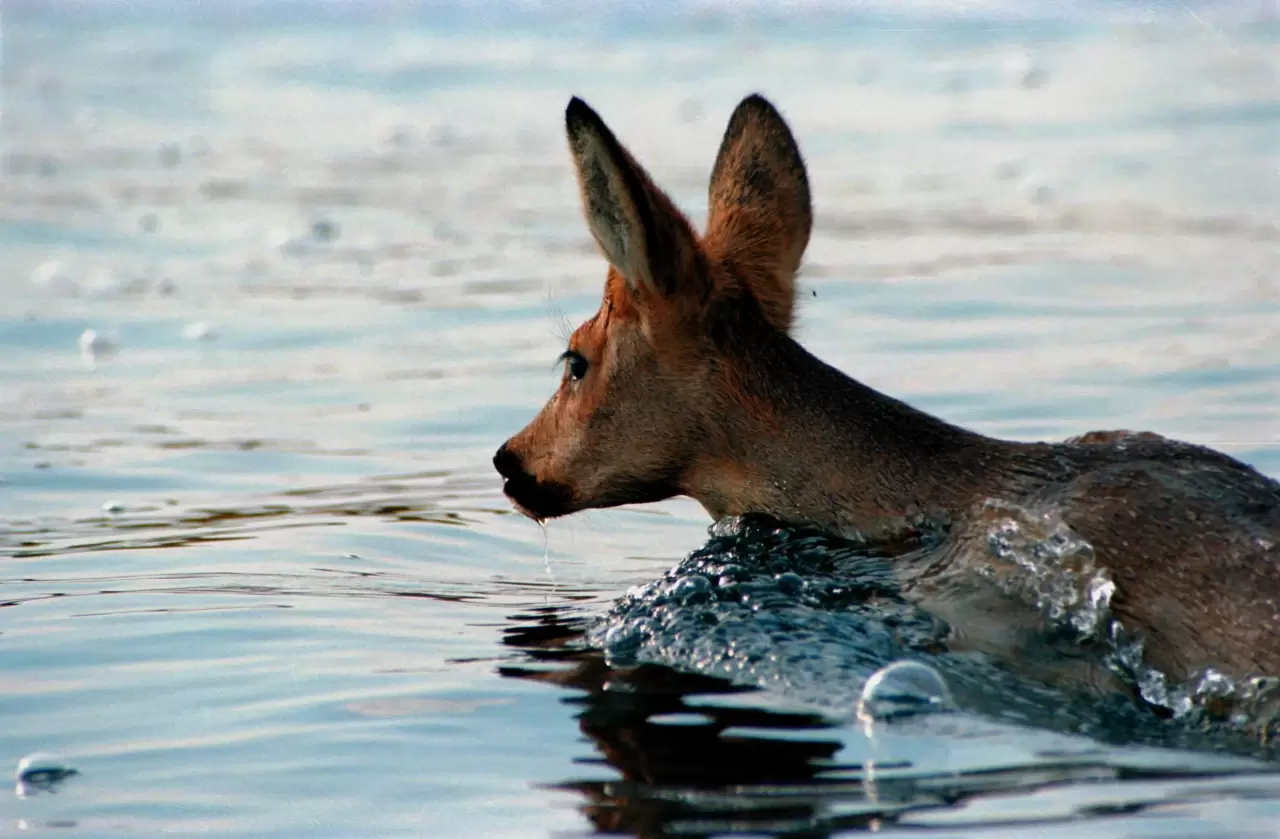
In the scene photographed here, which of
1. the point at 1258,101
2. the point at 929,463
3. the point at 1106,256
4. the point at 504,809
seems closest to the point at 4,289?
the point at 1106,256

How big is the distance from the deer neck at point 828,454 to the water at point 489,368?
243 mm

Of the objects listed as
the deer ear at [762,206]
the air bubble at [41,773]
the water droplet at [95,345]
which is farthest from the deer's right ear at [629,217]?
the water droplet at [95,345]

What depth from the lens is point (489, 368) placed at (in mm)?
10766

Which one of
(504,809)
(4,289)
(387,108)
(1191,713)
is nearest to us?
(504,809)

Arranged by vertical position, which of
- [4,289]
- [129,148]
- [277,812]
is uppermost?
[129,148]

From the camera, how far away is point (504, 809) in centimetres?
468

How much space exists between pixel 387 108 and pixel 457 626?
13.5 m

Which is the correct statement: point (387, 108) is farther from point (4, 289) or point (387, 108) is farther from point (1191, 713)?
point (1191, 713)

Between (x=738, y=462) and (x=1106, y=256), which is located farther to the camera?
(x=1106, y=256)

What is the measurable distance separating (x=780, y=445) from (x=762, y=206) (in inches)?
36.9

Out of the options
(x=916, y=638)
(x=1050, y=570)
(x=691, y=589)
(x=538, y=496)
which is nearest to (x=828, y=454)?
(x=691, y=589)

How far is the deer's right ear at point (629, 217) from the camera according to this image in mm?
5953

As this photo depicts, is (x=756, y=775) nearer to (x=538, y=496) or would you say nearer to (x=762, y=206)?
(x=538, y=496)

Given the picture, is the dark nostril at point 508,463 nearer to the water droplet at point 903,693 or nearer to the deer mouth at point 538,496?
the deer mouth at point 538,496
